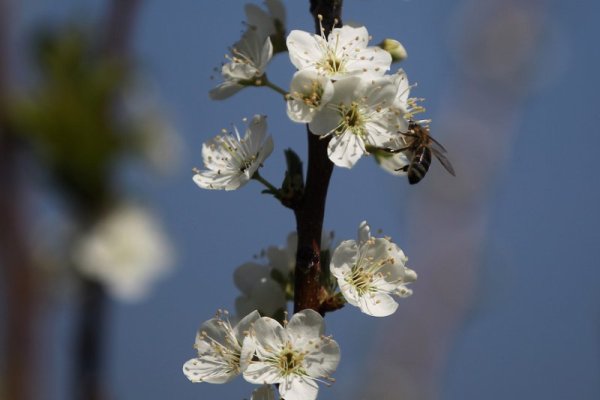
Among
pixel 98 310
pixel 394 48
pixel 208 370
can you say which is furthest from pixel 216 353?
pixel 98 310

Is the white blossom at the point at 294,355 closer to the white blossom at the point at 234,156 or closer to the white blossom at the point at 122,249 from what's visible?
the white blossom at the point at 234,156

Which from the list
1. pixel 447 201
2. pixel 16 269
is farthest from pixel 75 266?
pixel 447 201

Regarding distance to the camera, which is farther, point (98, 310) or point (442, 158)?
point (98, 310)

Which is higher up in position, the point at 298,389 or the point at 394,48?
the point at 394,48

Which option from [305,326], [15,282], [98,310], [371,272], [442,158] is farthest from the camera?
[98,310]

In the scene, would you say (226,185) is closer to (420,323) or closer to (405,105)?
(405,105)

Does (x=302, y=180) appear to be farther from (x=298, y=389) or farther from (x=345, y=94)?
(x=298, y=389)
